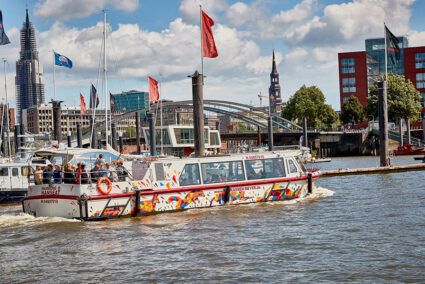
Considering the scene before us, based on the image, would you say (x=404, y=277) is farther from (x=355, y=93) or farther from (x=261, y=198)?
(x=355, y=93)

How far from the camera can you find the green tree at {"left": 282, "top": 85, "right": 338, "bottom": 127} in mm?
115438

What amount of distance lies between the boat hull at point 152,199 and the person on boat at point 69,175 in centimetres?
65

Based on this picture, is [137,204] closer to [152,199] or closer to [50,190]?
[152,199]

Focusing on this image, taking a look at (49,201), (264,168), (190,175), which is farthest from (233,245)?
(264,168)

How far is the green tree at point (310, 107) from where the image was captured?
11544 centimetres

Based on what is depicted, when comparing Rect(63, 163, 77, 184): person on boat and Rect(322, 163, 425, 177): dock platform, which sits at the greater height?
Rect(63, 163, 77, 184): person on boat

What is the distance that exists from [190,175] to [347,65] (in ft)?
344

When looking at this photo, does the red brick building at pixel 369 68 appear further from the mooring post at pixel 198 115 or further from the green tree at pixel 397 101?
the mooring post at pixel 198 115

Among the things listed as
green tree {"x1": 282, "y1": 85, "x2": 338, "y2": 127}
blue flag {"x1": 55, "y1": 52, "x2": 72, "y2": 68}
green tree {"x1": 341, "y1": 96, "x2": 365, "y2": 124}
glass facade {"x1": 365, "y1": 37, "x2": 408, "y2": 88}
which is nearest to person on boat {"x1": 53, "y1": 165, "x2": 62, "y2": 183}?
blue flag {"x1": 55, "y1": 52, "x2": 72, "y2": 68}

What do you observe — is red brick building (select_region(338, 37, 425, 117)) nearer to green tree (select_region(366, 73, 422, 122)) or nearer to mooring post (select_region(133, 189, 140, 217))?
green tree (select_region(366, 73, 422, 122))

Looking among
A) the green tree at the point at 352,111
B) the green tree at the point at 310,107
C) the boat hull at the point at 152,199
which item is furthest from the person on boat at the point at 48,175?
the green tree at the point at 352,111

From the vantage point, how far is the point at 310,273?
14359 mm

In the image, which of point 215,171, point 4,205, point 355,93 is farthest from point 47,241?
point 355,93

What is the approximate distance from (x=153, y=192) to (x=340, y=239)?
8546 millimetres
